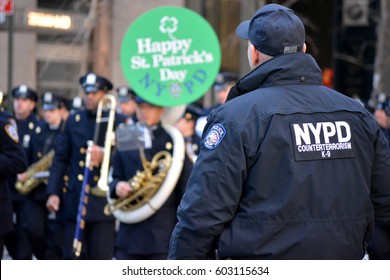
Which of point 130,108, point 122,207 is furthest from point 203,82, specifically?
point 130,108

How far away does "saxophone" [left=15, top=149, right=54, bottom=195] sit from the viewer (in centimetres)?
1036

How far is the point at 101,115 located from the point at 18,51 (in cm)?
1211

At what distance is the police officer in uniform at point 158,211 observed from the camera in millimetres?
7484

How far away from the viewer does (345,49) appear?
27141mm

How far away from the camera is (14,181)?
34.6 feet

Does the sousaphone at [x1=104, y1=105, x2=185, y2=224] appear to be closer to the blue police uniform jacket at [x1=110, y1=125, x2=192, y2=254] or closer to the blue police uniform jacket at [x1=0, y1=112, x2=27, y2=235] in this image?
the blue police uniform jacket at [x1=110, y1=125, x2=192, y2=254]

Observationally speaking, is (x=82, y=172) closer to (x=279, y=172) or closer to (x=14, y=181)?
(x=14, y=181)

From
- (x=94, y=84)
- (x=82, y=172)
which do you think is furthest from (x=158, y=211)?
(x=94, y=84)

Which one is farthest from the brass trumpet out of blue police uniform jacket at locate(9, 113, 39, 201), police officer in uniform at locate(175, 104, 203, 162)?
blue police uniform jacket at locate(9, 113, 39, 201)

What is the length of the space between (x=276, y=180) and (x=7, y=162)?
401cm

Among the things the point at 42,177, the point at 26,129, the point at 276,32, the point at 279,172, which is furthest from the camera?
the point at 26,129

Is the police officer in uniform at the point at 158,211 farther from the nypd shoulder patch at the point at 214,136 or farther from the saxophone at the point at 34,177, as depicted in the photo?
the nypd shoulder patch at the point at 214,136

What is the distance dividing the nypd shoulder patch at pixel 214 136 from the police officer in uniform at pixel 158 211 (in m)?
3.57
